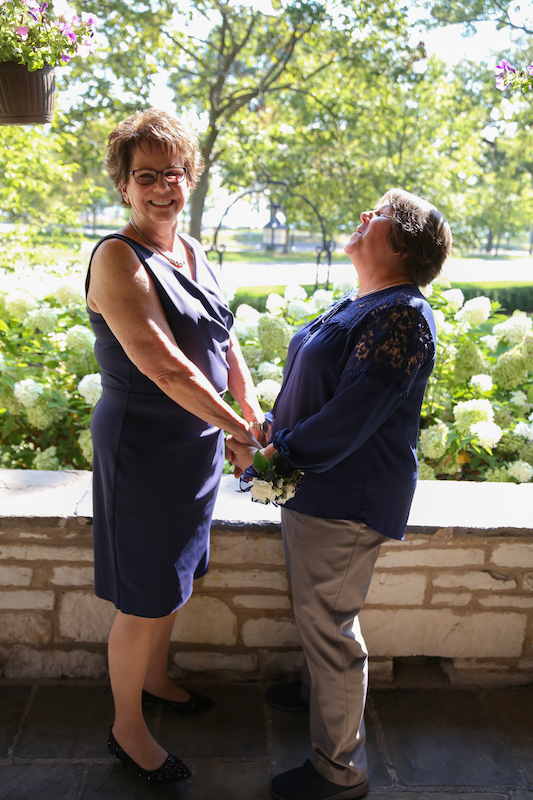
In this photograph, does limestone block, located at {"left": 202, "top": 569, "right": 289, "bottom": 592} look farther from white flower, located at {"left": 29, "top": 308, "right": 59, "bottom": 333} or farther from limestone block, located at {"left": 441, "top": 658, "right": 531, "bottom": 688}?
white flower, located at {"left": 29, "top": 308, "right": 59, "bottom": 333}

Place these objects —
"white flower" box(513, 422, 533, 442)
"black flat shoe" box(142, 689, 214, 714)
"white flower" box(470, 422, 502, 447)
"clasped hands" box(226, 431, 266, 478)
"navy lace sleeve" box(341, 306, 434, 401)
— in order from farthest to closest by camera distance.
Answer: "white flower" box(513, 422, 533, 442), "white flower" box(470, 422, 502, 447), "black flat shoe" box(142, 689, 214, 714), "clasped hands" box(226, 431, 266, 478), "navy lace sleeve" box(341, 306, 434, 401)

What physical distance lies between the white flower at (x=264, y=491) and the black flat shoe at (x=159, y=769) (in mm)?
987

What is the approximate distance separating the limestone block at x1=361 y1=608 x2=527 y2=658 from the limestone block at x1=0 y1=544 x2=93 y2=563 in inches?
42.8

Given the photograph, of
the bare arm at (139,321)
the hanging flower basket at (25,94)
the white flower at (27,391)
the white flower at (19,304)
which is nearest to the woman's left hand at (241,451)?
the bare arm at (139,321)

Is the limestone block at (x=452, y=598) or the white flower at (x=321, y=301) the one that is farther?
the white flower at (x=321, y=301)

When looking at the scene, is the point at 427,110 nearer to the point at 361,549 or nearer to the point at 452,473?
the point at 452,473

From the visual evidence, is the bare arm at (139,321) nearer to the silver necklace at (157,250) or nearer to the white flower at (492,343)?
the silver necklace at (157,250)

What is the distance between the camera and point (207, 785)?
198 cm

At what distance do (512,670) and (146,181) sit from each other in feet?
7.46

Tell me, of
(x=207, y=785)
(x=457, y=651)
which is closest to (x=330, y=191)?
(x=457, y=651)

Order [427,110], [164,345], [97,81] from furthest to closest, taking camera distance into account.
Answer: [427,110] < [97,81] < [164,345]

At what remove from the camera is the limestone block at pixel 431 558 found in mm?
2316

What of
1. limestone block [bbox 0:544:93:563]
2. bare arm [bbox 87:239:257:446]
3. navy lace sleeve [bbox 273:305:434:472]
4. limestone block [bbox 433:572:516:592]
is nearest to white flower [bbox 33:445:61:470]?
limestone block [bbox 0:544:93:563]

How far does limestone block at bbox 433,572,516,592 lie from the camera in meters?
2.36
